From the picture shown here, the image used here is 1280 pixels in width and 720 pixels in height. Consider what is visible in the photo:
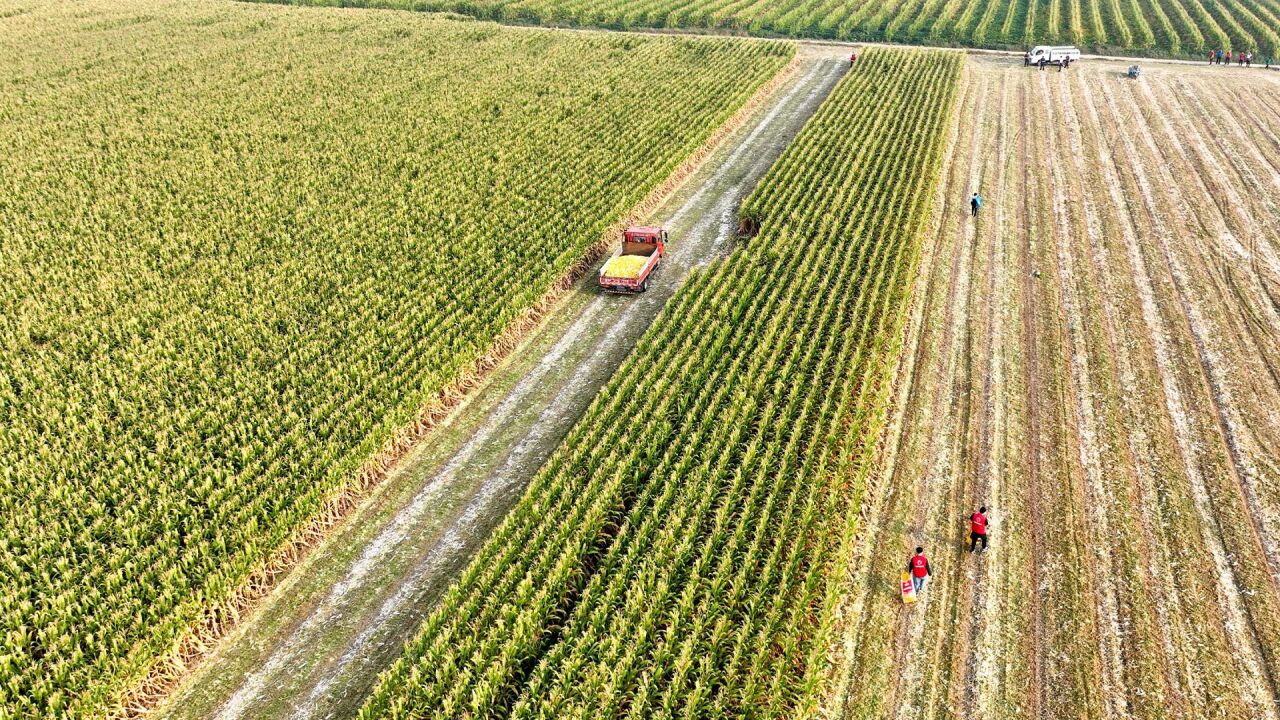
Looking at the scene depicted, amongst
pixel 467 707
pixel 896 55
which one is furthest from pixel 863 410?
pixel 896 55

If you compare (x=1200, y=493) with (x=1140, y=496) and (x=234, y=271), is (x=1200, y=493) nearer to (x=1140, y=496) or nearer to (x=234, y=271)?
(x=1140, y=496)

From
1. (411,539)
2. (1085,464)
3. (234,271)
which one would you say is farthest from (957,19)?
(411,539)

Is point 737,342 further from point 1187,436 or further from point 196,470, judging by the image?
point 196,470

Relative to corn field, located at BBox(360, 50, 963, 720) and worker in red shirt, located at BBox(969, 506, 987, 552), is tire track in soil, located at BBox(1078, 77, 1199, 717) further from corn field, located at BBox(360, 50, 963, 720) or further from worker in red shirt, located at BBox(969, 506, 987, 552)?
corn field, located at BBox(360, 50, 963, 720)

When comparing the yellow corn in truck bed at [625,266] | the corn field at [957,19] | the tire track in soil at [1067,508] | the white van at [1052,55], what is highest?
the corn field at [957,19]

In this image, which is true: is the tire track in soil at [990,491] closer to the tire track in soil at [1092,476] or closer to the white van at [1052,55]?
the tire track in soil at [1092,476]

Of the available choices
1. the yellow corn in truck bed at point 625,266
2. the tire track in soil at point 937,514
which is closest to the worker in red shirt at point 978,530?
the tire track in soil at point 937,514
